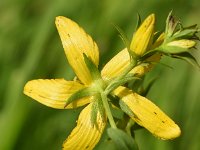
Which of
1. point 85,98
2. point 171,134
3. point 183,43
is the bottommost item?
point 171,134

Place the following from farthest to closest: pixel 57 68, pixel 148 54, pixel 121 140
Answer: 1. pixel 57 68
2. pixel 148 54
3. pixel 121 140

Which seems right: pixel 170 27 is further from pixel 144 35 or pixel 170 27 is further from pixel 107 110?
pixel 107 110

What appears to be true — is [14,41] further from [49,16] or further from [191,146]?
[191,146]

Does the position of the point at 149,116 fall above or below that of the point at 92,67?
below

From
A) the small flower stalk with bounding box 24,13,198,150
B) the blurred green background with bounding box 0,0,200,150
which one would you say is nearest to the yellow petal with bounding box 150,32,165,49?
the small flower stalk with bounding box 24,13,198,150

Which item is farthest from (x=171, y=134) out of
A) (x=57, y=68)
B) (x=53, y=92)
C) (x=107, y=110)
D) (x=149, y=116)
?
(x=57, y=68)

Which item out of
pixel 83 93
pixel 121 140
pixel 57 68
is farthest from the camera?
pixel 57 68

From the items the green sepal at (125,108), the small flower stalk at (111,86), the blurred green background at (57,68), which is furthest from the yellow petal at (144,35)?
the blurred green background at (57,68)
